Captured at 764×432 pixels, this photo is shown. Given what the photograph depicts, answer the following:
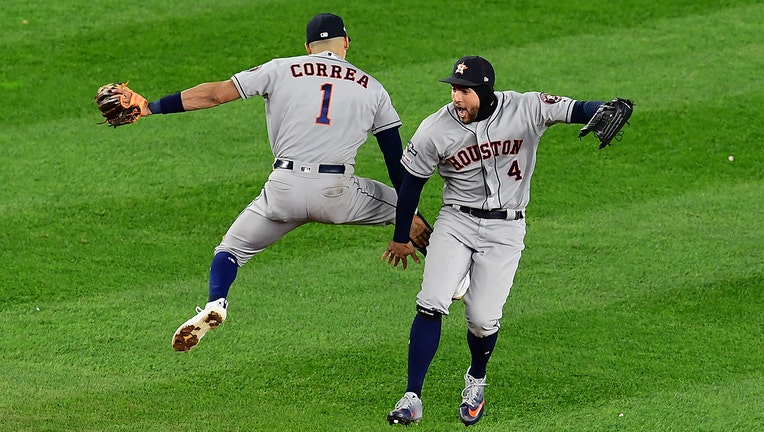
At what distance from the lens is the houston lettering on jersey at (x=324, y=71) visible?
692 centimetres

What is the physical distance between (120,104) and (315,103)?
1090 mm

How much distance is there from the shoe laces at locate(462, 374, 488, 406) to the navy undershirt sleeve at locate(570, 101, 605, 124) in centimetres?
172

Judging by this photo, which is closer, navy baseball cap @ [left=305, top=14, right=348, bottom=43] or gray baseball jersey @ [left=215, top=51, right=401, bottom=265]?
gray baseball jersey @ [left=215, top=51, right=401, bottom=265]

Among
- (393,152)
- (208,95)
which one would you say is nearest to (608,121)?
(393,152)

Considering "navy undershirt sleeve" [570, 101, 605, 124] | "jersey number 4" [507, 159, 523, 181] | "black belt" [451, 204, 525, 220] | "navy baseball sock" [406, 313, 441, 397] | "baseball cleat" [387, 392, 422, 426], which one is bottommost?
"baseball cleat" [387, 392, 422, 426]

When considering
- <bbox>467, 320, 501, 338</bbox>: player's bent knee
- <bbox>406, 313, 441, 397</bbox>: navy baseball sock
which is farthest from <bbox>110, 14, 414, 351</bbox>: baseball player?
<bbox>467, 320, 501, 338</bbox>: player's bent knee

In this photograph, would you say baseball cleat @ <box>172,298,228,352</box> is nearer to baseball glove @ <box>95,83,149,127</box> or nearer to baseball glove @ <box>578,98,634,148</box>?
baseball glove @ <box>95,83,149,127</box>

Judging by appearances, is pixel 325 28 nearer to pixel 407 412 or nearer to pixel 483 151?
pixel 483 151

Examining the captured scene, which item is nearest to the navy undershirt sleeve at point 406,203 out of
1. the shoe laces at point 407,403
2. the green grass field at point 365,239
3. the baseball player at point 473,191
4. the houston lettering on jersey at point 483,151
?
the baseball player at point 473,191

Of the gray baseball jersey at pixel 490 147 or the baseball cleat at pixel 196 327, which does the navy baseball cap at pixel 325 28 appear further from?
the baseball cleat at pixel 196 327

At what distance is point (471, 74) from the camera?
21.1 ft

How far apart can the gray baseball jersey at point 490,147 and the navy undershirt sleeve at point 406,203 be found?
53mm

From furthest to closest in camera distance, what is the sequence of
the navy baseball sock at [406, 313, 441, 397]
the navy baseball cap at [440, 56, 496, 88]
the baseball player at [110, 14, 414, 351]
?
the baseball player at [110, 14, 414, 351] < the navy baseball sock at [406, 313, 441, 397] < the navy baseball cap at [440, 56, 496, 88]

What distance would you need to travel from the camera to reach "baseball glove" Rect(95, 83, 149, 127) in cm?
678
